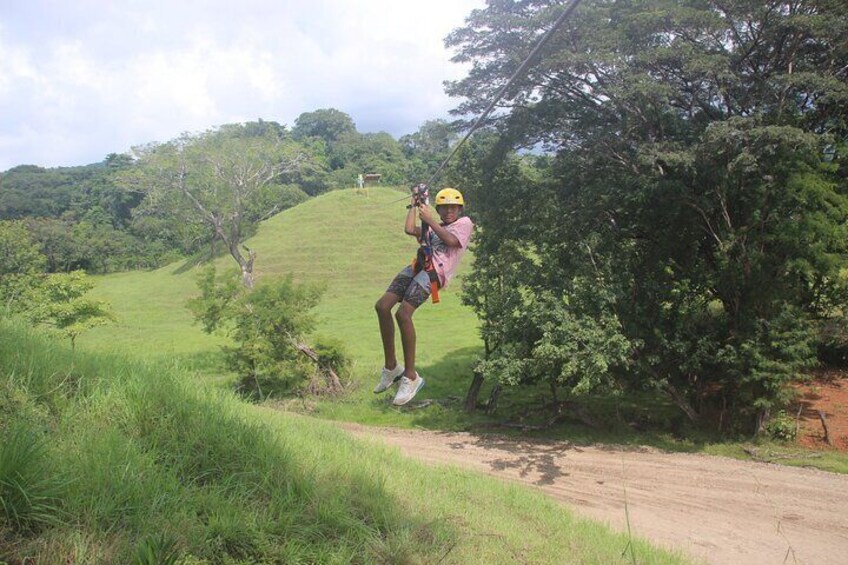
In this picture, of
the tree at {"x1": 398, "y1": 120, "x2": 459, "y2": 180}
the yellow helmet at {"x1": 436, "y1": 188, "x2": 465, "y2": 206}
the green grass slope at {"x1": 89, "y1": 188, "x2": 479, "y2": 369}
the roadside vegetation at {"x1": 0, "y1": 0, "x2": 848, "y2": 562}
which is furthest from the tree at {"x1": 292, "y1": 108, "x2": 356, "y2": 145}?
the yellow helmet at {"x1": 436, "y1": 188, "x2": 465, "y2": 206}

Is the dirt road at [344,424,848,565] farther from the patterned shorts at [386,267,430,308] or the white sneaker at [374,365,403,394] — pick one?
the patterned shorts at [386,267,430,308]

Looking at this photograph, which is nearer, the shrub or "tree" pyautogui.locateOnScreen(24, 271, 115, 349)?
the shrub

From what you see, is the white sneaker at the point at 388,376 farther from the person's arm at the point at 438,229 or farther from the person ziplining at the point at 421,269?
the person's arm at the point at 438,229

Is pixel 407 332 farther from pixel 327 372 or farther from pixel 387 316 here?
pixel 327 372

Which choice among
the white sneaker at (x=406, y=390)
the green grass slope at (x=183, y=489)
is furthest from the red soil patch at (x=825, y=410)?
the white sneaker at (x=406, y=390)

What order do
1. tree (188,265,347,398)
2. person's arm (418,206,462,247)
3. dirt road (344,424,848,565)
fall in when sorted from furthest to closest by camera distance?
tree (188,265,347,398)
dirt road (344,424,848,565)
person's arm (418,206,462,247)

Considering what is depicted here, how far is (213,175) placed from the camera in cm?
3675

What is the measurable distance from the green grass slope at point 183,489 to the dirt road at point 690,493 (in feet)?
15.1

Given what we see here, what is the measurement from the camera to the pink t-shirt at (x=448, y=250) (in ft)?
18.3

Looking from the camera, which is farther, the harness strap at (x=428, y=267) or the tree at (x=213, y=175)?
the tree at (x=213, y=175)

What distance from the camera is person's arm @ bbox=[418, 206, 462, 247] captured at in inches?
211

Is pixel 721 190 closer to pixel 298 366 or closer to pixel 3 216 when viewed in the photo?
pixel 298 366

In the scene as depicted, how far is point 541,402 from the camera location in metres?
17.8

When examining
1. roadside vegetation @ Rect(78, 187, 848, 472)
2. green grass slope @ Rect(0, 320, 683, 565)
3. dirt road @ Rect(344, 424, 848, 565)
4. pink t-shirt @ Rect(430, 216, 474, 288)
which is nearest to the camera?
green grass slope @ Rect(0, 320, 683, 565)
